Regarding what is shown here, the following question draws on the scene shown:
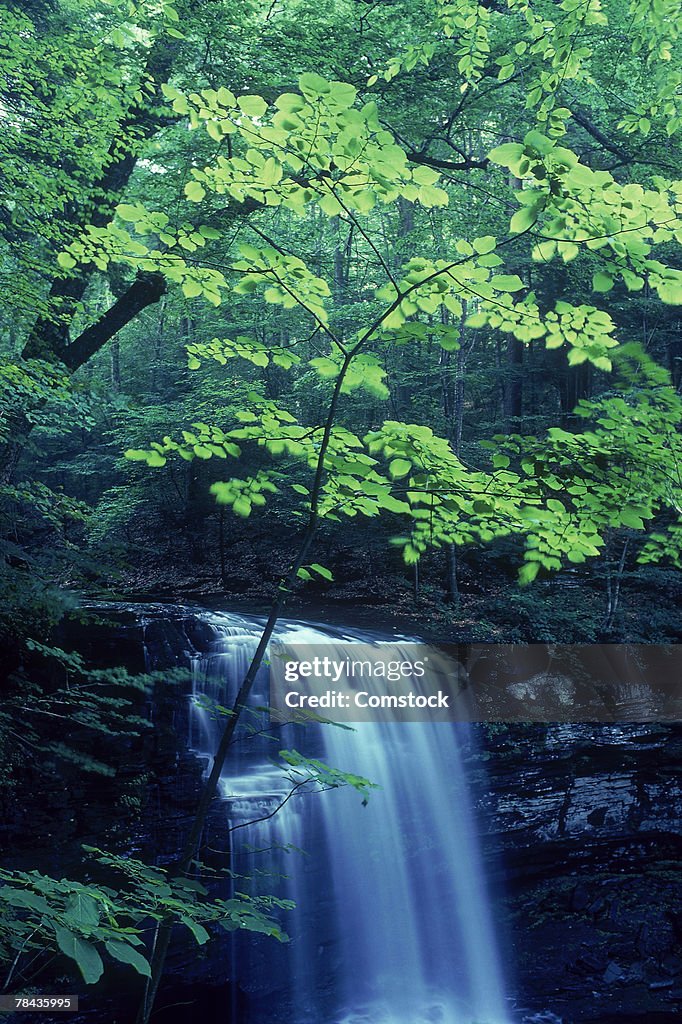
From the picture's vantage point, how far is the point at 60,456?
13.6 m

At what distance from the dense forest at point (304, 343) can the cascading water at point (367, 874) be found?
633 mm

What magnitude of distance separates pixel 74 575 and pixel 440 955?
542 cm

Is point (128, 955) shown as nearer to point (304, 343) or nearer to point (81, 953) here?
point (81, 953)

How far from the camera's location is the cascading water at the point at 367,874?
644 centimetres

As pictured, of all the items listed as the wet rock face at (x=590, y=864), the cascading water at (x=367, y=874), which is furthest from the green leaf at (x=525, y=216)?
the wet rock face at (x=590, y=864)

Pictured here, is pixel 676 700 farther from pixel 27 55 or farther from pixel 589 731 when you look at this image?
pixel 27 55

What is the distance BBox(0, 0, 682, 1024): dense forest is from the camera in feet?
6.45

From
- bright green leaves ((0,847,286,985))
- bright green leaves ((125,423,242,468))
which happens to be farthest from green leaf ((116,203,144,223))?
bright green leaves ((0,847,286,985))

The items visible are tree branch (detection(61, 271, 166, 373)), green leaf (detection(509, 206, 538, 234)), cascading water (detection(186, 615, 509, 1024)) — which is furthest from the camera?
tree branch (detection(61, 271, 166, 373))

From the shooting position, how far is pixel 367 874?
733cm

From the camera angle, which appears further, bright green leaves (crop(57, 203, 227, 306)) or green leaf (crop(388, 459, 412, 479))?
green leaf (crop(388, 459, 412, 479))

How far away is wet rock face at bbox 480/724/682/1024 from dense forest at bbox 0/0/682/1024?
4.99 ft

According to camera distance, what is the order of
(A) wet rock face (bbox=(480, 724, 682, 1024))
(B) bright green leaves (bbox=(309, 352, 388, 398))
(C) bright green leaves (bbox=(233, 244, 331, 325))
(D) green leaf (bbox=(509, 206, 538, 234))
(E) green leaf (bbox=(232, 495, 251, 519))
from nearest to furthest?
(D) green leaf (bbox=(509, 206, 538, 234)) → (C) bright green leaves (bbox=(233, 244, 331, 325)) → (B) bright green leaves (bbox=(309, 352, 388, 398)) → (E) green leaf (bbox=(232, 495, 251, 519)) → (A) wet rock face (bbox=(480, 724, 682, 1024))

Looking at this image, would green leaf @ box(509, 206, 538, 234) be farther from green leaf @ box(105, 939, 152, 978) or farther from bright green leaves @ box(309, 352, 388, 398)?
green leaf @ box(105, 939, 152, 978)
